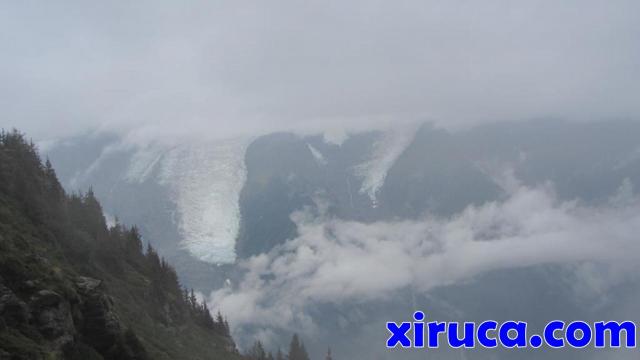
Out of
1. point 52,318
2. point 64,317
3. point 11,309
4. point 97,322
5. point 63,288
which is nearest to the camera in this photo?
point 11,309

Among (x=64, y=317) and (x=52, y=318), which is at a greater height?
(x=64, y=317)

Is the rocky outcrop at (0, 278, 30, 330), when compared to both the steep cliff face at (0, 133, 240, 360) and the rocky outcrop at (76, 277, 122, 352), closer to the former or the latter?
the steep cliff face at (0, 133, 240, 360)

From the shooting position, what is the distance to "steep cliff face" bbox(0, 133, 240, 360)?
274ft

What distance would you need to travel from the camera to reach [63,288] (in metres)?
91.3

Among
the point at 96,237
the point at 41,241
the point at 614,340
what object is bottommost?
the point at 614,340

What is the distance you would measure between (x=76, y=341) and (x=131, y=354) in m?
10.1

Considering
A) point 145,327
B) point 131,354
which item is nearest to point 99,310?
point 131,354

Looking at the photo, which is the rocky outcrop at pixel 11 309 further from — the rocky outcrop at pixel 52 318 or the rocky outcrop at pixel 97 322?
the rocky outcrop at pixel 97 322

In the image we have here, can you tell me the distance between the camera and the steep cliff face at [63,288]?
8362 centimetres

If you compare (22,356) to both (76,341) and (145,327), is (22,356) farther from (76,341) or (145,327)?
(145,327)

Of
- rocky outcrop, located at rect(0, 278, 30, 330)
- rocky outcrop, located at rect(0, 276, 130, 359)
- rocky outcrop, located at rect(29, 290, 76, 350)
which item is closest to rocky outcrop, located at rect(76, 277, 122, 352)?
rocky outcrop, located at rect(0, 276, 130, 359)

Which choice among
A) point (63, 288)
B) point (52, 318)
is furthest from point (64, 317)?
point (63, 288)

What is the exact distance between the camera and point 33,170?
157875 millimetres

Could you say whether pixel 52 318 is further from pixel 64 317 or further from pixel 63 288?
pixel 63 288
